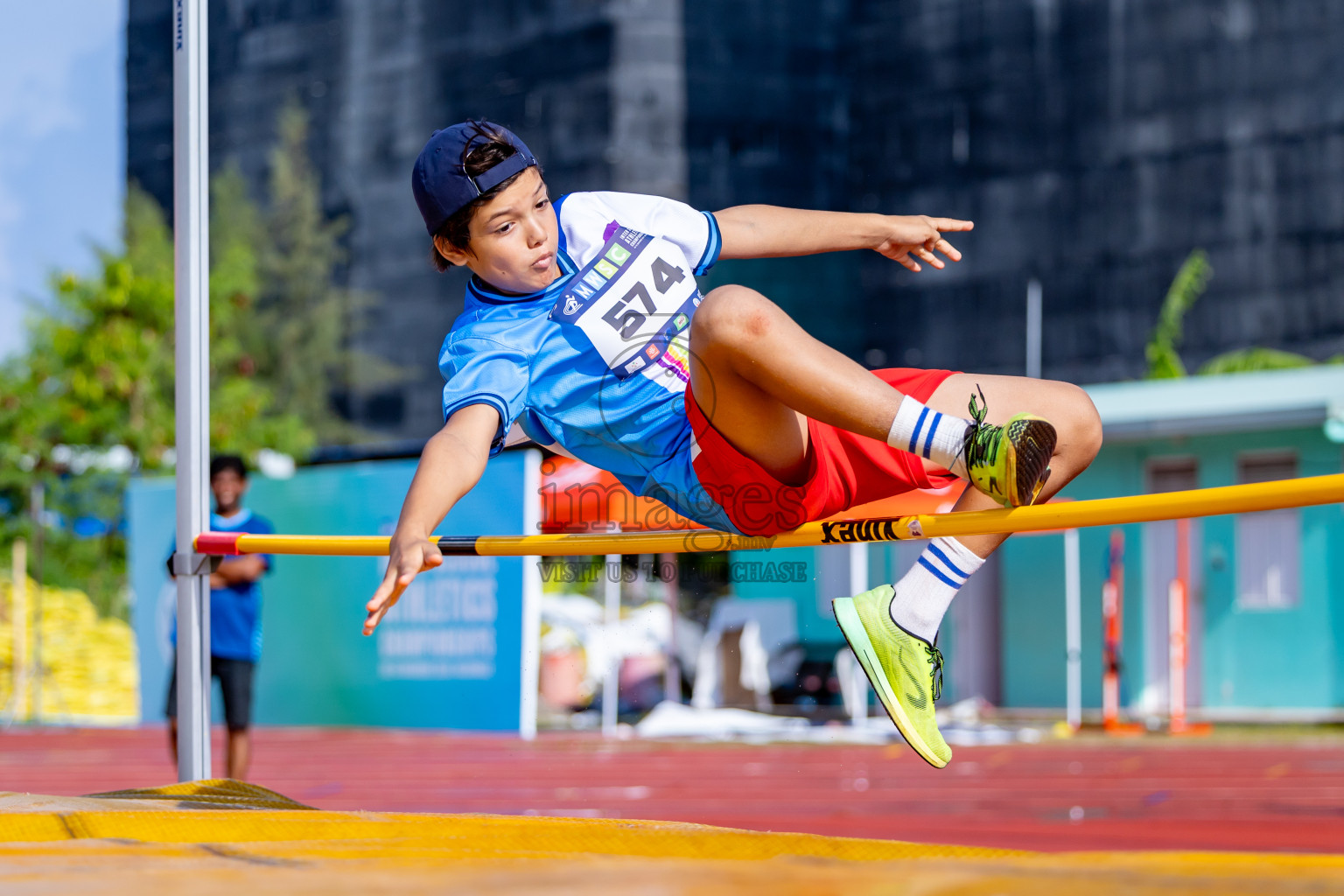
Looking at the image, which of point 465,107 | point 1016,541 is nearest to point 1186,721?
point 1016,541

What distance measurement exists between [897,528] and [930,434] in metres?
0.26

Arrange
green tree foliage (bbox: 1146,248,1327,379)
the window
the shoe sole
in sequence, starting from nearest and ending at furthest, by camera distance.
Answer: the shoe sole
the window
green tree foliage (bbox: 1146,248,1327,379)

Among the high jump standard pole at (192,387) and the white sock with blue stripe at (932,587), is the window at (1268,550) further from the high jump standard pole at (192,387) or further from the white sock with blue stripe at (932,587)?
the high jump standard pole at (192,387)

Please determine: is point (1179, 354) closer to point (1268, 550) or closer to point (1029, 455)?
point (1268, 550)

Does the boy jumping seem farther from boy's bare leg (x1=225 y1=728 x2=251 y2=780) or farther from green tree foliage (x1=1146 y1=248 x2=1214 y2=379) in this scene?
green tree foliage (x1=1146 y1=248 x2=1214 y2=379)

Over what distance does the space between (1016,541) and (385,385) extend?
13.1 metres

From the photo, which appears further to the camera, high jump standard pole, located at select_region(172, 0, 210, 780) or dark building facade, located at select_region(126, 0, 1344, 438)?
dark building facade, located at select_region(126, 0, 1344, 438)

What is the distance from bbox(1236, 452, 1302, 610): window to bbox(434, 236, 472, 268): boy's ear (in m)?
9.01

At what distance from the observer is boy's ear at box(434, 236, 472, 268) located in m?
2.87

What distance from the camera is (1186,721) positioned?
1034cm

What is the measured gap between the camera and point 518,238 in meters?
2.80

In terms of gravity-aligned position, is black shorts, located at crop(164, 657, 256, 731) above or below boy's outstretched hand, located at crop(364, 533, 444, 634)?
below

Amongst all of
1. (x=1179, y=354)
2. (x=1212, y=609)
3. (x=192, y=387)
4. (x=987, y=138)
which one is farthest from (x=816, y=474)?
(x=1179, y=354)

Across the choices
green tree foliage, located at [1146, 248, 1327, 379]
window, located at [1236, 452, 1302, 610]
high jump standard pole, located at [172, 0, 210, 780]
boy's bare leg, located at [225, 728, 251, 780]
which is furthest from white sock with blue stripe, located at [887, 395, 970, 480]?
green tree foliage, located at [1146, 248, 1327, 379]
